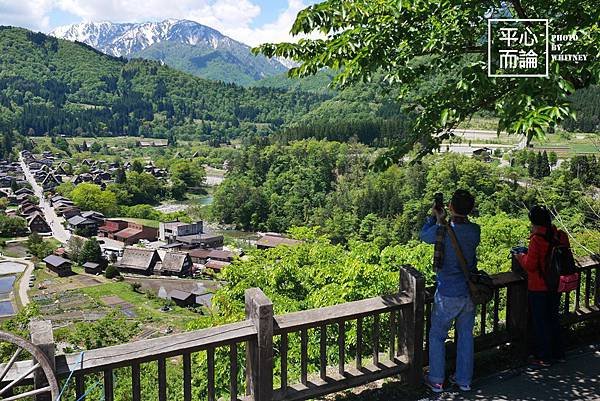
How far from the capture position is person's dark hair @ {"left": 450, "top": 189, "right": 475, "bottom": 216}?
4160mm

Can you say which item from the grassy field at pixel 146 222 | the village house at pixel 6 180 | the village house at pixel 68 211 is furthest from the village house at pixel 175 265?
the village house at pixel 6 180

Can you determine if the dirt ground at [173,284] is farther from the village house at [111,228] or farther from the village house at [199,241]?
the village house at [111,228]

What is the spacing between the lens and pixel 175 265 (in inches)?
2100

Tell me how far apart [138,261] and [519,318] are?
171 feet

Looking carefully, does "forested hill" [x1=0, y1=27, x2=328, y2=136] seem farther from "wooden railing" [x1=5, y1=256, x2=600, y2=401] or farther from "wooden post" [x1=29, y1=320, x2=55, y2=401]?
"wooden post" [x1=29, y1=320, x2=55, y2=401]

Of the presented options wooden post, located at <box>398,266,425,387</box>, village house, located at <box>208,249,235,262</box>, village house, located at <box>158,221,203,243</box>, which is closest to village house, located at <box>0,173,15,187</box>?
village house, located at <box>158,221,203,243</box>

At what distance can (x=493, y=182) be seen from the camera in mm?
50719

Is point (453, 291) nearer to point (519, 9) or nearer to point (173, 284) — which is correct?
point (519, 9)

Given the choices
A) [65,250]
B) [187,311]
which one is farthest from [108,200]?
[187,311]

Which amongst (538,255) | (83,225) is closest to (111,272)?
(83,225)

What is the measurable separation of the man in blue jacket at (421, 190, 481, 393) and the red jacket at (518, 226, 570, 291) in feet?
2.35

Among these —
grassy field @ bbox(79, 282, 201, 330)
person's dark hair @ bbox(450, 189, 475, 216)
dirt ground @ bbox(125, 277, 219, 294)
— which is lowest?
dirt ground @ bbox(125, 277, 219, 294)

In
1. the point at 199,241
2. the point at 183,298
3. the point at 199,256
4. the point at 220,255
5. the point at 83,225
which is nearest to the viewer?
the point at 183,298

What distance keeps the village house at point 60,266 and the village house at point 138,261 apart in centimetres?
515
